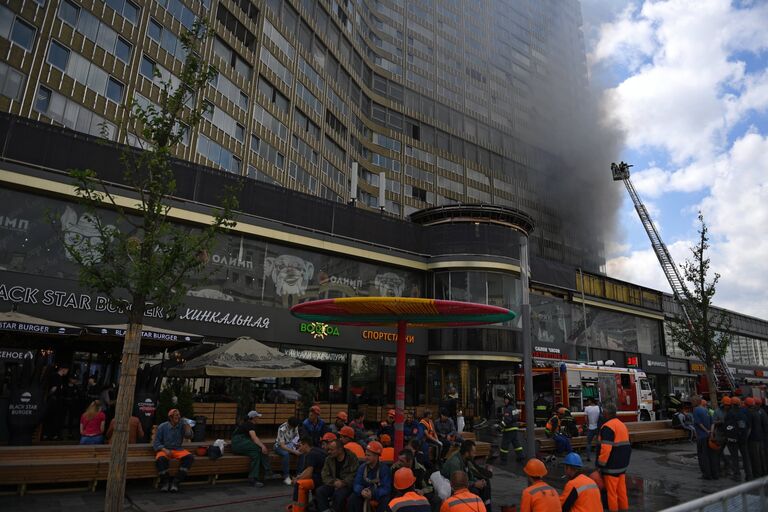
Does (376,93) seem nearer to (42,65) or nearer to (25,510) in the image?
(42,65)

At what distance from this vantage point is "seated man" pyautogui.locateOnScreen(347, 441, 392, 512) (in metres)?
7.14

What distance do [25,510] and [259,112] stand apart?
115ft

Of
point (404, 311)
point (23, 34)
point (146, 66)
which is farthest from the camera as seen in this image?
point (146, 66)

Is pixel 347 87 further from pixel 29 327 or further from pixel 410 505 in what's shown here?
pixel 410 505

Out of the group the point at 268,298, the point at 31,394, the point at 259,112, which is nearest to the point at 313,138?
the point at 259,112

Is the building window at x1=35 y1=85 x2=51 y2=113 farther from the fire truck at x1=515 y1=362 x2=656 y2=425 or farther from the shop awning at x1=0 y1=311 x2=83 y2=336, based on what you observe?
the fire truck at x1=515 y1=362 x2=656 y2=425

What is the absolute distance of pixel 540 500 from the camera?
17.4 ft

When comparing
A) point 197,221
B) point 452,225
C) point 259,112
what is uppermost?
point 259,112

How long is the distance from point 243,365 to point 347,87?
45.8 meters

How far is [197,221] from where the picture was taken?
20.8 meters

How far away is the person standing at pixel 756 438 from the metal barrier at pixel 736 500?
828 cm

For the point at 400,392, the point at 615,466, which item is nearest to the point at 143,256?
the point at 400,392

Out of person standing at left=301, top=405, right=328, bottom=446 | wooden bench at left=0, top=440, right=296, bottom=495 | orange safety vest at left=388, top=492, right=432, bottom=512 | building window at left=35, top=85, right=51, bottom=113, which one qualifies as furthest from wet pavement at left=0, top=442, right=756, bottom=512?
building window at left=35, top=85, right=51, bottom=113

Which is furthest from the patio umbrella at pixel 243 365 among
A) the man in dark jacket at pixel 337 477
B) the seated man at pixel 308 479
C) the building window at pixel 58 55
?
the building window at pixel 58 55
